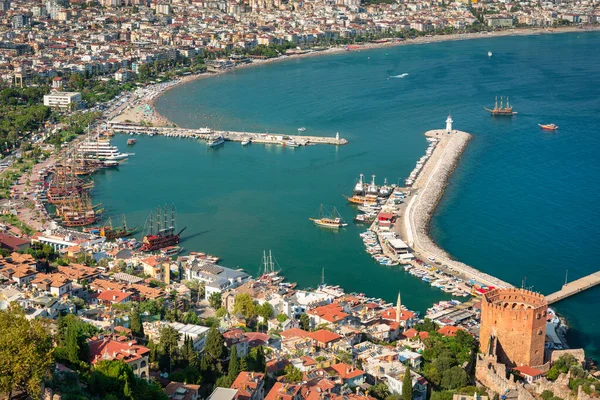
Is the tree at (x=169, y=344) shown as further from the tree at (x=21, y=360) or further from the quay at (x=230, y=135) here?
the quay at (x=230, y=135)

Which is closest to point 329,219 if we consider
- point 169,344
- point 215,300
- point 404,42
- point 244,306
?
point 215,300

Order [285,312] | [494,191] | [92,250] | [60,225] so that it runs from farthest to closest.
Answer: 1. [494,191]
2. [60,225]
3. [92,250]
4. [285,312]

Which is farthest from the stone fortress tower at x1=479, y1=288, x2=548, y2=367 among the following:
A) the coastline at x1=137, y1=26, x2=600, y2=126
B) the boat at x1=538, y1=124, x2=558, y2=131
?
the coastline at x1=137, y1=26, x2=600, y2=126

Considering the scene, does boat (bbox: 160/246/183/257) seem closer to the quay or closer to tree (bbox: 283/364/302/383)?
tree (bbox: 283/364/302/383)

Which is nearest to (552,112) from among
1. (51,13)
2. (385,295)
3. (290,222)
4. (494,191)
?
(494,191)

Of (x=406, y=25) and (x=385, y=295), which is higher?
(x=406, y=25)

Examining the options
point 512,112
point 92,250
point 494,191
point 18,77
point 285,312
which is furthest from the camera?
point 18,77

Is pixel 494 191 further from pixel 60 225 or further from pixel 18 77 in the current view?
pixel 18 77
